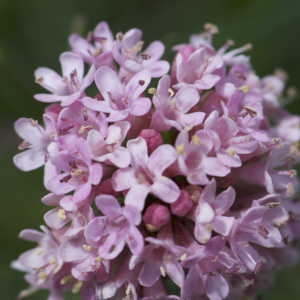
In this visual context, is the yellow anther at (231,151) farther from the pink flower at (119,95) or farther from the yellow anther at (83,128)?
the yellow anther at (83,128)

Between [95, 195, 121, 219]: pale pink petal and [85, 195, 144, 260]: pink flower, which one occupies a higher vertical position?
[95, 195, 121, 219]: pale pink petal

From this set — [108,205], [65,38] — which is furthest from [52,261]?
[65,38]

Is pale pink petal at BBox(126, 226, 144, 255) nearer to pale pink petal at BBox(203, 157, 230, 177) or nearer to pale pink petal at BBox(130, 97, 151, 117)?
pale pink petal at BBox(203, 157, 230, 177)

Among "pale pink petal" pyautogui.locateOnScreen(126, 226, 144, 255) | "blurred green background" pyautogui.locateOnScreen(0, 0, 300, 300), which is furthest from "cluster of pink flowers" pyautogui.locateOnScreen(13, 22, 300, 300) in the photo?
"blurred green background" pyautogui.locateOnScreen(0, 0, 300, 300)

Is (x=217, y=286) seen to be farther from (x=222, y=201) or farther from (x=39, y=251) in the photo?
(x=39, y=251)

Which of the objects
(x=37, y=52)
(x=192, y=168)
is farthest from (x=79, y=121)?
(x=37, y=52)
